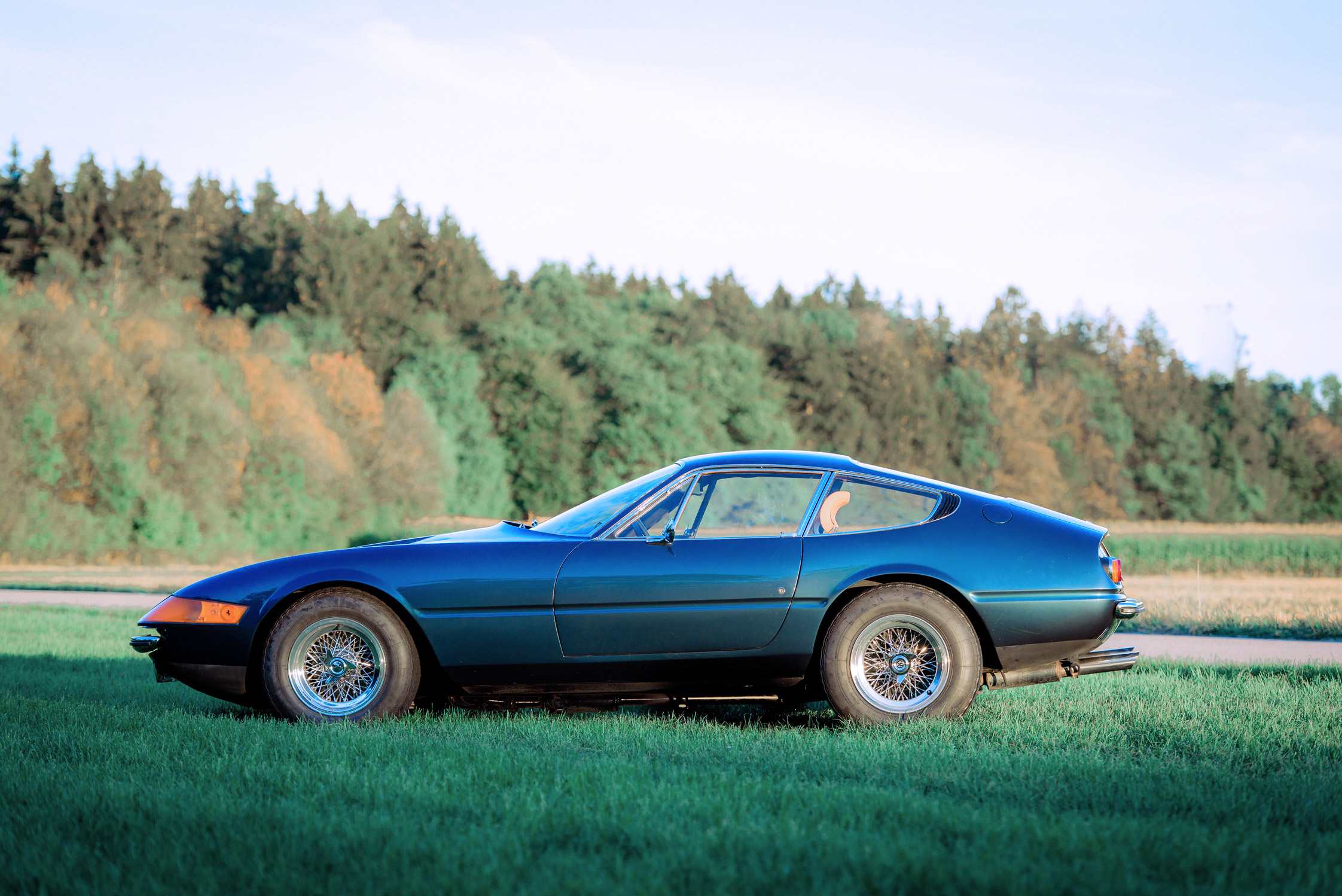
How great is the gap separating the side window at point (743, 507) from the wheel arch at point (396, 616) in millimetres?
1419

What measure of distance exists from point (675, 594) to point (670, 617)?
0.38ft

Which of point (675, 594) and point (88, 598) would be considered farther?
point (88, 598)

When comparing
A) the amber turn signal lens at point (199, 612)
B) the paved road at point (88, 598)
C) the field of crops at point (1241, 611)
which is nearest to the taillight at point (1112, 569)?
the amber turn signal lens at point (199, 612)

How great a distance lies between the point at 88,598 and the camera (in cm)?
1722

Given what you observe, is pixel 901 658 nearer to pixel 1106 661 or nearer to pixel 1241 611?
pixel 1106 661

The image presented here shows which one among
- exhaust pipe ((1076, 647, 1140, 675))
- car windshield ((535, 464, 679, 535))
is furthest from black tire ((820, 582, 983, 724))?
car windshield ((535, 464, 679, 535))

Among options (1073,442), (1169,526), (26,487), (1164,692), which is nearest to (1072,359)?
(1073,442)

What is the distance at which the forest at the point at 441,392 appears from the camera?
35.0m

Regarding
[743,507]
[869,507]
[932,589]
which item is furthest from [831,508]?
[932,589]

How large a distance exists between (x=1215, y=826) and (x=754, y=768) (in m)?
1.67

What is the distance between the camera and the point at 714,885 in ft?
9.48

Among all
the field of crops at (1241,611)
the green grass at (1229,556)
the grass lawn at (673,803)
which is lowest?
the green grass at (1229,556)

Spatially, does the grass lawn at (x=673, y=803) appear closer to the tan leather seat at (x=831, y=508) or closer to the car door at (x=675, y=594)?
the car door at (x=675, y=594)

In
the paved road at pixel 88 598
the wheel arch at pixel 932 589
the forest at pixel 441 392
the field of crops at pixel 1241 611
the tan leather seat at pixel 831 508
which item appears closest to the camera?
the wheel arch at pixel 932 589
